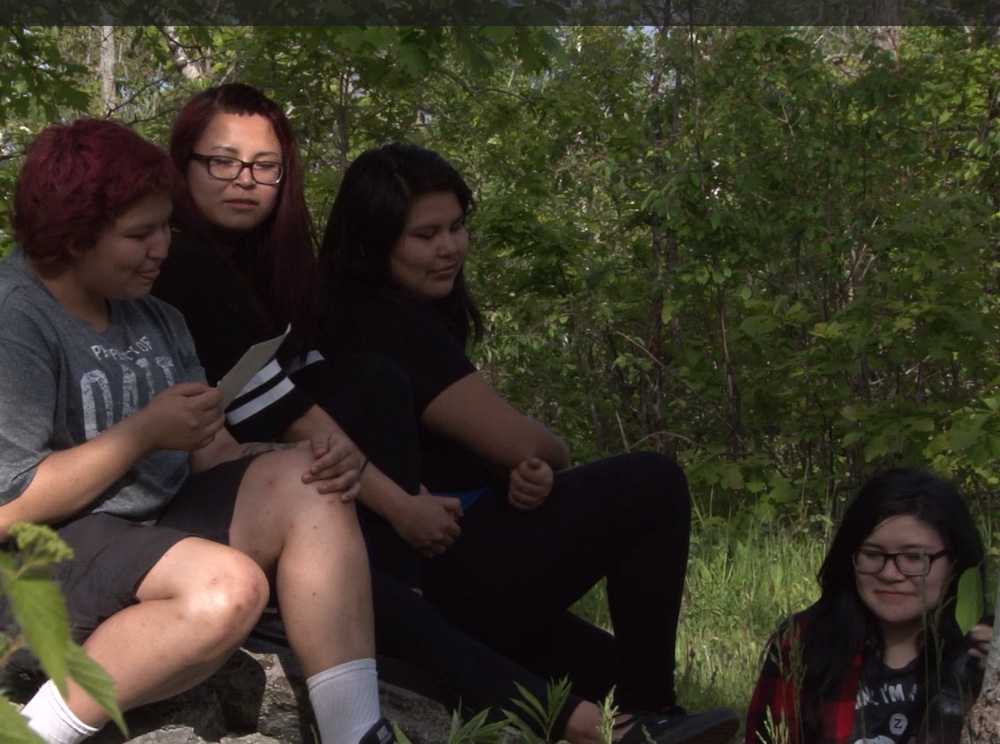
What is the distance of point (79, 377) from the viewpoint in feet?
7.76

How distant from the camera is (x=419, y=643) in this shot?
2670 millimetres

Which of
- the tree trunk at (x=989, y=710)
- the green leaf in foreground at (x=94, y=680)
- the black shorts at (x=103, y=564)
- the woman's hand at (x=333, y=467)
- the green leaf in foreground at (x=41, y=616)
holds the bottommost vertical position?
the tree trunk at (x=989, y=710)

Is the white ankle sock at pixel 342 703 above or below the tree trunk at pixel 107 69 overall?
below

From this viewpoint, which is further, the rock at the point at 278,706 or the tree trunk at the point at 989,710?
the rock at the point at 278,706

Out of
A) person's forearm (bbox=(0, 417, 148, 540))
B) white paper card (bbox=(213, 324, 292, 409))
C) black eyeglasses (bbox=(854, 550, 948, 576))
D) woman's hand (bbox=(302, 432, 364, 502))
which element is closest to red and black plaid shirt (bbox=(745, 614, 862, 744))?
black eyeglasses (bbox=(854, 550, 948, 576))

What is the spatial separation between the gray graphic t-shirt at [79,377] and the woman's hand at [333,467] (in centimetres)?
31

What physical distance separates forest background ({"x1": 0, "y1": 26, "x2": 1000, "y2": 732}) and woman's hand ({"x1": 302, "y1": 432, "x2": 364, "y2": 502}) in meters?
2.21

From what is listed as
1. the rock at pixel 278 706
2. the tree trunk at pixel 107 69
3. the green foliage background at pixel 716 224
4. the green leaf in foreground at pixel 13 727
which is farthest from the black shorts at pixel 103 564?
the tree trunk at pixel 107 69

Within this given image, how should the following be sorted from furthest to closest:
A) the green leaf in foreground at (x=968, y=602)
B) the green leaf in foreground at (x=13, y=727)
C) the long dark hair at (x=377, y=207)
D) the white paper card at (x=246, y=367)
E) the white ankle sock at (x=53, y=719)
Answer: the long dark hair at (x=377, y=207) → the white paper card at (x=246, y=367) → the white ankle sock at (x=53, y=719) → the green leaf in foreground at (x=968, y=602) → the green leaf in foreground at (x=13, y=727)

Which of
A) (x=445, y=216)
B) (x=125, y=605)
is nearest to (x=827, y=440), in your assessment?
(x=445, y=216)

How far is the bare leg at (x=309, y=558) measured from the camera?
2.36m

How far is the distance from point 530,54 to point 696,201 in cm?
238

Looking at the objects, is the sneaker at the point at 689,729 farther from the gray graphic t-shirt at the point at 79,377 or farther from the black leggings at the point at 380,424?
the gray graphic t-shirt at the point at 79,377

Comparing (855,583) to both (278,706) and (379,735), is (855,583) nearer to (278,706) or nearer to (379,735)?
(379,735)
